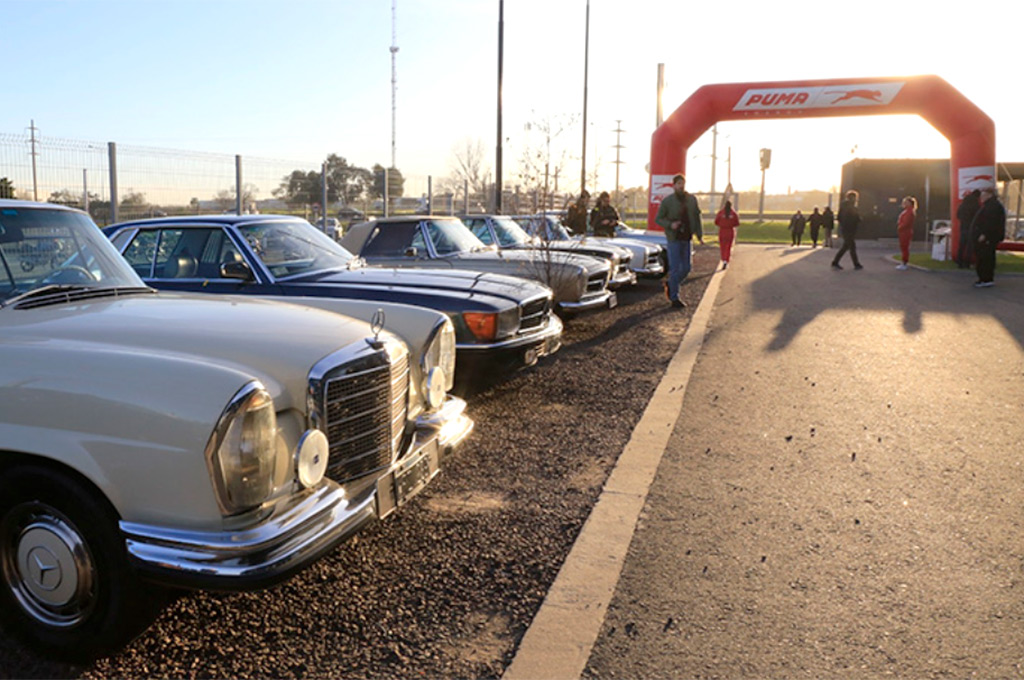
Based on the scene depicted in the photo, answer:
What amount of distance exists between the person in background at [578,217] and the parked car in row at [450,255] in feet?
18.9

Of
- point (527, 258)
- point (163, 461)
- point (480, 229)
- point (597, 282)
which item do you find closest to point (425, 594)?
point (163, 461)

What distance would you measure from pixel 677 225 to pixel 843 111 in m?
12.2

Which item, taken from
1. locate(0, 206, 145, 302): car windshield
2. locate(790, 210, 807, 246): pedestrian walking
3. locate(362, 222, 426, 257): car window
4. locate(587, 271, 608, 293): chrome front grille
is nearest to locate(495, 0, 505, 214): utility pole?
locate(587, 271, 608, 293): chrome front grille

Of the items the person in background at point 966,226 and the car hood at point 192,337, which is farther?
the person in background at point 966,226

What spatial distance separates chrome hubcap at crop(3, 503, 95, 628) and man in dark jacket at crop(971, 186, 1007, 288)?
1545 cm

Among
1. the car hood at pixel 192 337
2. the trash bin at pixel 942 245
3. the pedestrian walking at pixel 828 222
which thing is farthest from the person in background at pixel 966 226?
the car hood at pixel 192 337

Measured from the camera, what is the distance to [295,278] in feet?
19.8

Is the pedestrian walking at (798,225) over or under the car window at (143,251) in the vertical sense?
over

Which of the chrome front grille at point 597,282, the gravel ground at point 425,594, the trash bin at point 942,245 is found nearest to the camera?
the gravel ground at point 425,594

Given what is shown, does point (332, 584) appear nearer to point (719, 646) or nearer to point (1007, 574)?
point (719, 646)

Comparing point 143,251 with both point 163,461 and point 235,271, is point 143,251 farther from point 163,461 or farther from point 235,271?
point 163,461

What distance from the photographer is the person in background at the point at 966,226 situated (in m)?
16.7

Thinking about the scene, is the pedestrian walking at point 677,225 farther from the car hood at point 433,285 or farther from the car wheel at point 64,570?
the car wheel at point 64,570

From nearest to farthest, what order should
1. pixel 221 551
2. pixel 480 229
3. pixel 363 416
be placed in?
1. pixel 221 551
2. pixel 363 416
3. pixel 480 229
